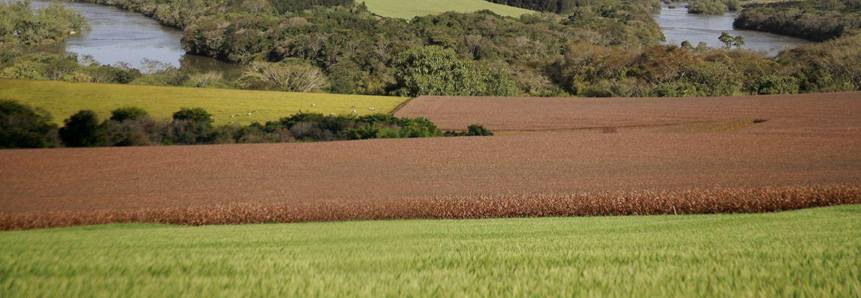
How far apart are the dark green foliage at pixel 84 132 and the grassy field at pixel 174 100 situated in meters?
4.49

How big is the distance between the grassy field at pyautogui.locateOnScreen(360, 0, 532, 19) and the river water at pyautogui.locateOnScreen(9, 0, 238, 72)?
28847mm

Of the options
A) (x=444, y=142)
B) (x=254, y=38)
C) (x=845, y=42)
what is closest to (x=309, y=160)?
(x=444, y=142)

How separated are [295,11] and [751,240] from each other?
94264mm

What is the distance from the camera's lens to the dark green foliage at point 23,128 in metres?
19.9

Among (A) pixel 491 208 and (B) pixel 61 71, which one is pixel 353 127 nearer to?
(A) pixel 491 208

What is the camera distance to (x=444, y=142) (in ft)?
63.8

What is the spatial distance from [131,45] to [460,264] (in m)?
69.6

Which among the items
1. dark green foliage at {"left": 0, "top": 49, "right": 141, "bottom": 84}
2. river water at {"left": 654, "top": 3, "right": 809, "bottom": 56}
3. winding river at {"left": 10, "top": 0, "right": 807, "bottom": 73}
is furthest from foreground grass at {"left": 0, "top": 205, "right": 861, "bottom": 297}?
river water at {"left": 654, "top": 3, "right": 809, "bottom": 56}

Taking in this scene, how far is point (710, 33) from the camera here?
83.4 metres

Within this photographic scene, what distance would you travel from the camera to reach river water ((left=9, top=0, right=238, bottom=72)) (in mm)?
63094

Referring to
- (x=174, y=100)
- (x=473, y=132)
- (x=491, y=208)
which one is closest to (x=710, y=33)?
(x=473, y=132)

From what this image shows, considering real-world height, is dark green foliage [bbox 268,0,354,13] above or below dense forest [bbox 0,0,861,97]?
above

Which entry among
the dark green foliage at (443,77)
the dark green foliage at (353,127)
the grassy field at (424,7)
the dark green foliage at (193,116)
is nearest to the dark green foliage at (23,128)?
the dark green foliage at (193,116)

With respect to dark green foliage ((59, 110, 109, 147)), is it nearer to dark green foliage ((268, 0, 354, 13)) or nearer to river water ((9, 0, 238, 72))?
river water ((9, 0, 238, 72))
